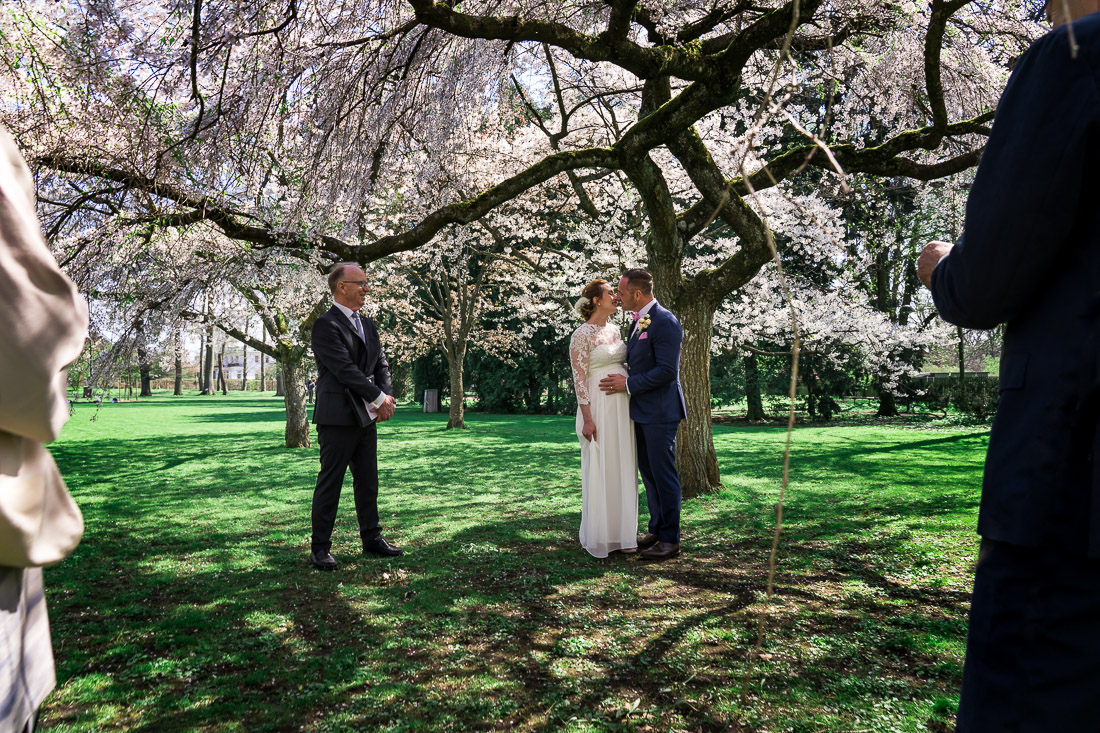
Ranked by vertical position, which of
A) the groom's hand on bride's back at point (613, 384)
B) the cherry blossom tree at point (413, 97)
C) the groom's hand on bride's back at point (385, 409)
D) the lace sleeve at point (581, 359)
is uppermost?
the cherry blossom tree at point (413, 97)

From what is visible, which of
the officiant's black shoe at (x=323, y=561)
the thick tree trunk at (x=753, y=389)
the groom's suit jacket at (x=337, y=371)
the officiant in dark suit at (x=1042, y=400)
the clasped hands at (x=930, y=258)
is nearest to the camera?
the officiant in dark suit at (x=1042, y=400)

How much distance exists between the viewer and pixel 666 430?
5797 millimetres

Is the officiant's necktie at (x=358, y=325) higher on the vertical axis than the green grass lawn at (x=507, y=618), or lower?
higher

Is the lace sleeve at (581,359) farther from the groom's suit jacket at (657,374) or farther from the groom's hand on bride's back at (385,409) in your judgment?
the groom's hand on bride's back at (385,409)

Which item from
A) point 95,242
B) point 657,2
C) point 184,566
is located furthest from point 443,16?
point 184,566

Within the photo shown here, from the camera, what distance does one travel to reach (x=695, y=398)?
847cm

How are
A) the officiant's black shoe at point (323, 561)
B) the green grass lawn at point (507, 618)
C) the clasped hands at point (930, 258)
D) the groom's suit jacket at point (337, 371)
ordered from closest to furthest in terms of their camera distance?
the clasped hands at point (930, 258), the green grass lawn at point (507, 618), the groom's suit jacket at point (337, 371), the officiant's black shoe at point (323, 561)

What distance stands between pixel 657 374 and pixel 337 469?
8.62ft

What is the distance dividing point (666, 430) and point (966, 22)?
6030 millimetres

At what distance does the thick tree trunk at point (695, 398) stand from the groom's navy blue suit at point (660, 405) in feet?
8.60

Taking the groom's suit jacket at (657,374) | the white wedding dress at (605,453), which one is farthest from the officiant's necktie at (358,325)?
the groom's suit jacket at (657,374)

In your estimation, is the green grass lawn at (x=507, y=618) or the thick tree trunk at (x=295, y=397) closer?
the green grass lawn at (x=507, y=618)

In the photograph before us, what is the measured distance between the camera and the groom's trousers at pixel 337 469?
548cm

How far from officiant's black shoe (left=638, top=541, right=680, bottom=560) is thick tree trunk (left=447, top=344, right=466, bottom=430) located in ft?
53.6
